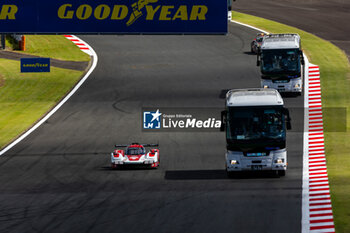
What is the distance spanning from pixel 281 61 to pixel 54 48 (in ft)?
89.3

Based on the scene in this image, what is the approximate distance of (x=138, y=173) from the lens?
33125mm

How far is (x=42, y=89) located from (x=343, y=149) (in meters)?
26.9

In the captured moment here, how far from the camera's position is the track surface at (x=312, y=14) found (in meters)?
77.6

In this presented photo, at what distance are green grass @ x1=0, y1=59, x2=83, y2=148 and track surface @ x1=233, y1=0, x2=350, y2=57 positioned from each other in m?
26.1

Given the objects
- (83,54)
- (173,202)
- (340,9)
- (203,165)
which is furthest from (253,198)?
(340,9)

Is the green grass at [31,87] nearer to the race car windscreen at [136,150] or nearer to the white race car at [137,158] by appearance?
the white race car at [137,158]

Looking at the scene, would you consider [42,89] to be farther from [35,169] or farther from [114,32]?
[35,169]

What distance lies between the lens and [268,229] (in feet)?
74.8

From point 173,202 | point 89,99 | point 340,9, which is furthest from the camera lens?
point 340,9

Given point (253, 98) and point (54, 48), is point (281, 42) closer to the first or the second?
point (253, 98)

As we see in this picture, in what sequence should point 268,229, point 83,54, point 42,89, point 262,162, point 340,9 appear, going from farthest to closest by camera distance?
1. point 340,9
2. point 83,54
3. point 42,89
4. point 262,162
5. point 268,229

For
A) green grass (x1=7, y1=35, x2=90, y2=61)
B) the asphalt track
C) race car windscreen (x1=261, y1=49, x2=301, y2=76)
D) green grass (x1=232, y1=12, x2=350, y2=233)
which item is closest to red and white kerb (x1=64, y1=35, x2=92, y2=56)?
green grass (x1=7, y1=35, x2=90, y2=61)

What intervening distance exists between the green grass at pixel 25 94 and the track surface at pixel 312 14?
2610cm

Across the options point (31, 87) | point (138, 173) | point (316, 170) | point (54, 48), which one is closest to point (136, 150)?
point (138, 173)
